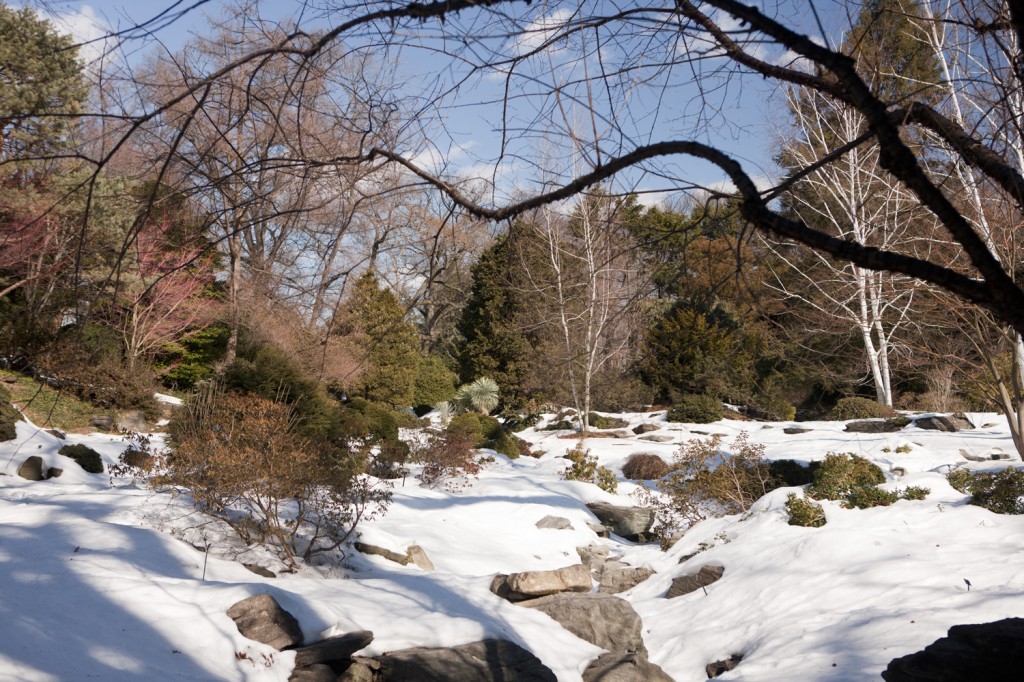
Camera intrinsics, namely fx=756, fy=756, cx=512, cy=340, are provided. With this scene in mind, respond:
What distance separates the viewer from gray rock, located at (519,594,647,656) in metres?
5.65

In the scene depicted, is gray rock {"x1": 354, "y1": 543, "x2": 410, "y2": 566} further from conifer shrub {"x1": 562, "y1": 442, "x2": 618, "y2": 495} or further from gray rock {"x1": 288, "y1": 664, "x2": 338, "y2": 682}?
conifer shrub {"x1": 562, "y1": 442, "x2": 618, "y2": 495}

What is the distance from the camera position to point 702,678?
197 inches

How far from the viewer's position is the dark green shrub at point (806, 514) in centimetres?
680

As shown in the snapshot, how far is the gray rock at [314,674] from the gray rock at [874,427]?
13127 millimetres

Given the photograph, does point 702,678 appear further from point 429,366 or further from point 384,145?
point 429,366

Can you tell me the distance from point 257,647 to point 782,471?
822 cm

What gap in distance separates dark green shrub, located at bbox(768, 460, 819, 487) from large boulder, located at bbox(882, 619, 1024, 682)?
6.90 meters

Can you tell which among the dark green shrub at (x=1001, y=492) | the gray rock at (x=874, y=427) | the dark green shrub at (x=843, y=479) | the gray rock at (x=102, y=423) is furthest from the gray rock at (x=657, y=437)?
the gray rock at (x=102, y=423)

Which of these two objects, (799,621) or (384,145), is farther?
(799,621)

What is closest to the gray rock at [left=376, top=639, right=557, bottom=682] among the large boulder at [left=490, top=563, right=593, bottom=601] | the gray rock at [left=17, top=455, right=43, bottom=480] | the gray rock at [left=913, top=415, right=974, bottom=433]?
the large boulder at [left=490, top=563, right=593, bottom=601]

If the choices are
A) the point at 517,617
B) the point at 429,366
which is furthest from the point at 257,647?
the point at 429,366

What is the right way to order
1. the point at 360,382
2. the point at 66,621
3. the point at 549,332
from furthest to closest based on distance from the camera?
the point at 549,332 < the point at 360,382 < the point at 66,621

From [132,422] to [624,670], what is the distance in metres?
11.0

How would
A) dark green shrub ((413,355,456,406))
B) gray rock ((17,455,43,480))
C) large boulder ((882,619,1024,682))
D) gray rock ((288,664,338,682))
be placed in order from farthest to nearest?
dark green shrub ((413,355,456,406)) → gray rock ((17,455,43,480)) → gray rock ((288,664,338,682)) → large boulder ((882,619,1024,682))
